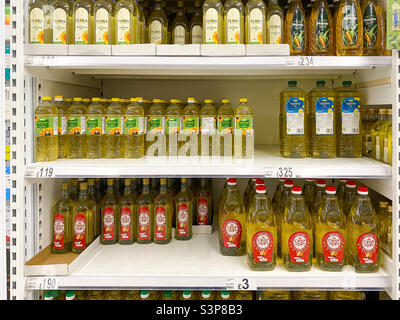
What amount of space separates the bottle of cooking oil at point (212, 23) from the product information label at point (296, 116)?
0.48m

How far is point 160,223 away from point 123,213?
208mm

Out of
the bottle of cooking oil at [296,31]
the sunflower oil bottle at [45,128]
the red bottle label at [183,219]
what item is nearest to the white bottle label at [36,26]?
the sunflower oil bottle at [45,128]

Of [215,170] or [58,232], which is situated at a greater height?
[215,170]

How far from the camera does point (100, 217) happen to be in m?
1.88

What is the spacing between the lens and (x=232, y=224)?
162 cm

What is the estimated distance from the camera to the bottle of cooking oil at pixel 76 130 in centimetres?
168

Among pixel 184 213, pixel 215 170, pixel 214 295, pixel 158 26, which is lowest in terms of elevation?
pixel 214 295

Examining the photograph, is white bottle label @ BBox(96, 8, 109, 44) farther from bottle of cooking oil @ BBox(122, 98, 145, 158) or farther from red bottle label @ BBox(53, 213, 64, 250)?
red bottle label @ BBox(53, 213, 64, 250)

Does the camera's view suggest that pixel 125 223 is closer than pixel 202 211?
Yes

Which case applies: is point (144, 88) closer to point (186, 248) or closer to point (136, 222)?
point (136, 222)

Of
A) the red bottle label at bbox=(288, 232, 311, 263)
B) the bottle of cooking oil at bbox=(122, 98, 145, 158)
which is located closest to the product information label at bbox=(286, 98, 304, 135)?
the red bottle label at bbox=(288, 232, 311, 263)

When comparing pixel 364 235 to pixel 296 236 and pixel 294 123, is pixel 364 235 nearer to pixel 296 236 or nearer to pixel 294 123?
pixel 296 236

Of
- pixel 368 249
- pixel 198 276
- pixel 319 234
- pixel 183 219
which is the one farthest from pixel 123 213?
pixel 368 249

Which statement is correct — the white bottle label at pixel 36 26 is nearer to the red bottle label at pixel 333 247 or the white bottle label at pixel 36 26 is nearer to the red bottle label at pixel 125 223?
the red bottle label at pixel 125 223
